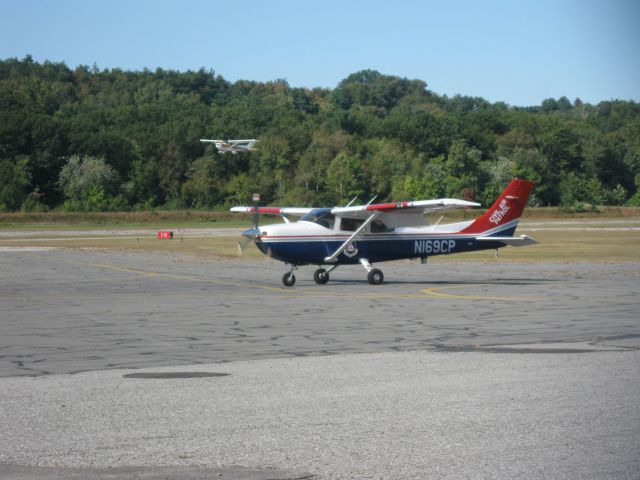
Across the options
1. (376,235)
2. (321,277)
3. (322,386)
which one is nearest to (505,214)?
(376,235)

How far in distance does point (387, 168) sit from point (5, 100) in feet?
163

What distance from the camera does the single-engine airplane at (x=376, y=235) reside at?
2594 centimetres

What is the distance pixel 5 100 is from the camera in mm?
114375

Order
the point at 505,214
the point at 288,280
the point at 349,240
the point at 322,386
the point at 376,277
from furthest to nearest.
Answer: the point at 505,214, the point at 349,240, the point at 376,277, the point at 288,280, the point at 322,386

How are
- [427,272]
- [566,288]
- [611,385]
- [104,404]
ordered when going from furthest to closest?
1. [427,272]
2. [566,288]
3. [611,385]
4. [104,404]

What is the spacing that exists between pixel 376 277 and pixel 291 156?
266ft

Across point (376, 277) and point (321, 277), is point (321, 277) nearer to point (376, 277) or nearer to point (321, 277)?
point (321, 277)

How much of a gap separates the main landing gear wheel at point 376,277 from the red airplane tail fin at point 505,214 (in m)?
3.08

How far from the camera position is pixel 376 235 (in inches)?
1065

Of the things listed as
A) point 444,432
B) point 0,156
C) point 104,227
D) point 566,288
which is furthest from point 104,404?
point 0,156

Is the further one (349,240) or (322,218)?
(322,218)

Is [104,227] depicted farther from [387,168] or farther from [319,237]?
[319,237]

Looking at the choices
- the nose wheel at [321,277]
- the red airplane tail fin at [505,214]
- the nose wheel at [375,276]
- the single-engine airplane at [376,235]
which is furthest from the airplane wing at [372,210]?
the red airplane tail fin at [505,214]

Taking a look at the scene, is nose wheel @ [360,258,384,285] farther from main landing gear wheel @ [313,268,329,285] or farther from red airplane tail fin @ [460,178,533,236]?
red airplane tail fin @ [460,178,533,236]
